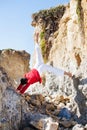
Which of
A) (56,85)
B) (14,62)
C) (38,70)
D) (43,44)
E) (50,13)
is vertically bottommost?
(56,85)

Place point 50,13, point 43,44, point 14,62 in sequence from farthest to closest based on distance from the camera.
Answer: point 14,62 < point 50,13 < point 43,44

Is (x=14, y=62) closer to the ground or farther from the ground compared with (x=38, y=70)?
farther from the ground

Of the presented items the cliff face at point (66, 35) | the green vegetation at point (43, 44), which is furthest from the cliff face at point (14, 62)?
the green vegetation at point (43, 44)

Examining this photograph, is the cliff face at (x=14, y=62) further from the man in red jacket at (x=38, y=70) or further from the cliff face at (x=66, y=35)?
the man in red jacket at (x=38, y=70)

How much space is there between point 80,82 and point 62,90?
11.0 ft

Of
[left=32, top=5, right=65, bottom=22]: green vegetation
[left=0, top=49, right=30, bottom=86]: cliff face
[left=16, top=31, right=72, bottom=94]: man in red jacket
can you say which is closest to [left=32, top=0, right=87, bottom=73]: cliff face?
[left=32, top=5, right=65, bottom=22]: green vegetation

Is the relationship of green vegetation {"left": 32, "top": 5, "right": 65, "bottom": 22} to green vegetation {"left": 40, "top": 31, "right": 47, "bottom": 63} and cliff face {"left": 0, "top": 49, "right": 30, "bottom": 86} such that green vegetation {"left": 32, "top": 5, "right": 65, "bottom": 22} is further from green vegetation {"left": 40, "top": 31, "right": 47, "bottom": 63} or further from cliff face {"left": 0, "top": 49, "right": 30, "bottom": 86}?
cliff face {"left": 0, "top": 49, "right": 30, "bottom": 86}

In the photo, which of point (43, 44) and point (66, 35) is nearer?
point (66, 35)

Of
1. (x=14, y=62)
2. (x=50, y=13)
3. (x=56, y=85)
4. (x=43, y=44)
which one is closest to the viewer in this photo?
(x=56, y=85)

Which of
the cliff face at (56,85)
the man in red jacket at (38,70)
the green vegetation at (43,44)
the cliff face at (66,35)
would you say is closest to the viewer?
the cliff face at (56,85)

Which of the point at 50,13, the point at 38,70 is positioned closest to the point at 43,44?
the point at 50,13

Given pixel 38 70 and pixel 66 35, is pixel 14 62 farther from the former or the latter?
pixel 38 70

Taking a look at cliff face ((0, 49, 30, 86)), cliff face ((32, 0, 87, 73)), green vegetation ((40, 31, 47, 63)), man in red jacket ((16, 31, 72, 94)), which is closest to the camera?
man in red jacket ((16, 31, 72, 94))

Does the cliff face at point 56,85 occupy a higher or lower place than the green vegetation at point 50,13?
lower
